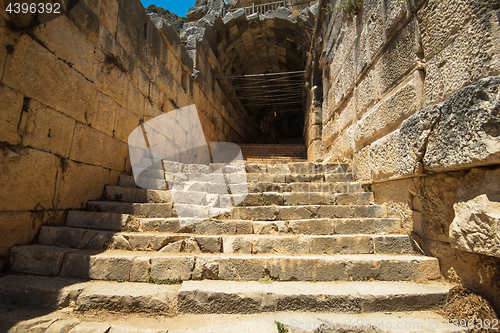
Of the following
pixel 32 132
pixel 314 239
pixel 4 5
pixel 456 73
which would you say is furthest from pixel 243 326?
pixel 4 5

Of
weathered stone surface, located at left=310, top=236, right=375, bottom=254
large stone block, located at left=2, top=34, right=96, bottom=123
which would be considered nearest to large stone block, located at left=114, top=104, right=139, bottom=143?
large stone block, located at left=2, top=34, right=96, bottom=123

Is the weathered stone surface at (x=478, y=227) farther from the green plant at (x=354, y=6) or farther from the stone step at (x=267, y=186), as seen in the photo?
the green plant at (x=354, y=6)

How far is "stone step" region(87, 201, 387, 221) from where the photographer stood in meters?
3.36

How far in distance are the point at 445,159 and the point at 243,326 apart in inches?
84.5

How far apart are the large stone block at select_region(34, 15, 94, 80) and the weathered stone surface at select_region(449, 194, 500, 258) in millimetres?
4477

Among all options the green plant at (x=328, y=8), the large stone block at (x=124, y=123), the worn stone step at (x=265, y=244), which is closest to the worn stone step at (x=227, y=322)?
the worn stone step at (x=265, y=244)

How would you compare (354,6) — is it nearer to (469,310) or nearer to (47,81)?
(469,310)

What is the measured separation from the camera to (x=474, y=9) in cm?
A: 201

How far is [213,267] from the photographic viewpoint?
255cm

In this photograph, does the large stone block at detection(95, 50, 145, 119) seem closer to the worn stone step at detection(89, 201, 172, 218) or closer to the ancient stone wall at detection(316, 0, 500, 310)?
the worn stone step at detection(89, 201, 172, 218)

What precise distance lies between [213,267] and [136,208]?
1.48 metres

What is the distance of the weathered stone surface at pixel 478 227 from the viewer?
1747 millimetres

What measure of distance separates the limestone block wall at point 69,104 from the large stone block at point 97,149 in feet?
0.05

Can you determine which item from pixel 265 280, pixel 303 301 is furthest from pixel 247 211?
pixel 303 301
